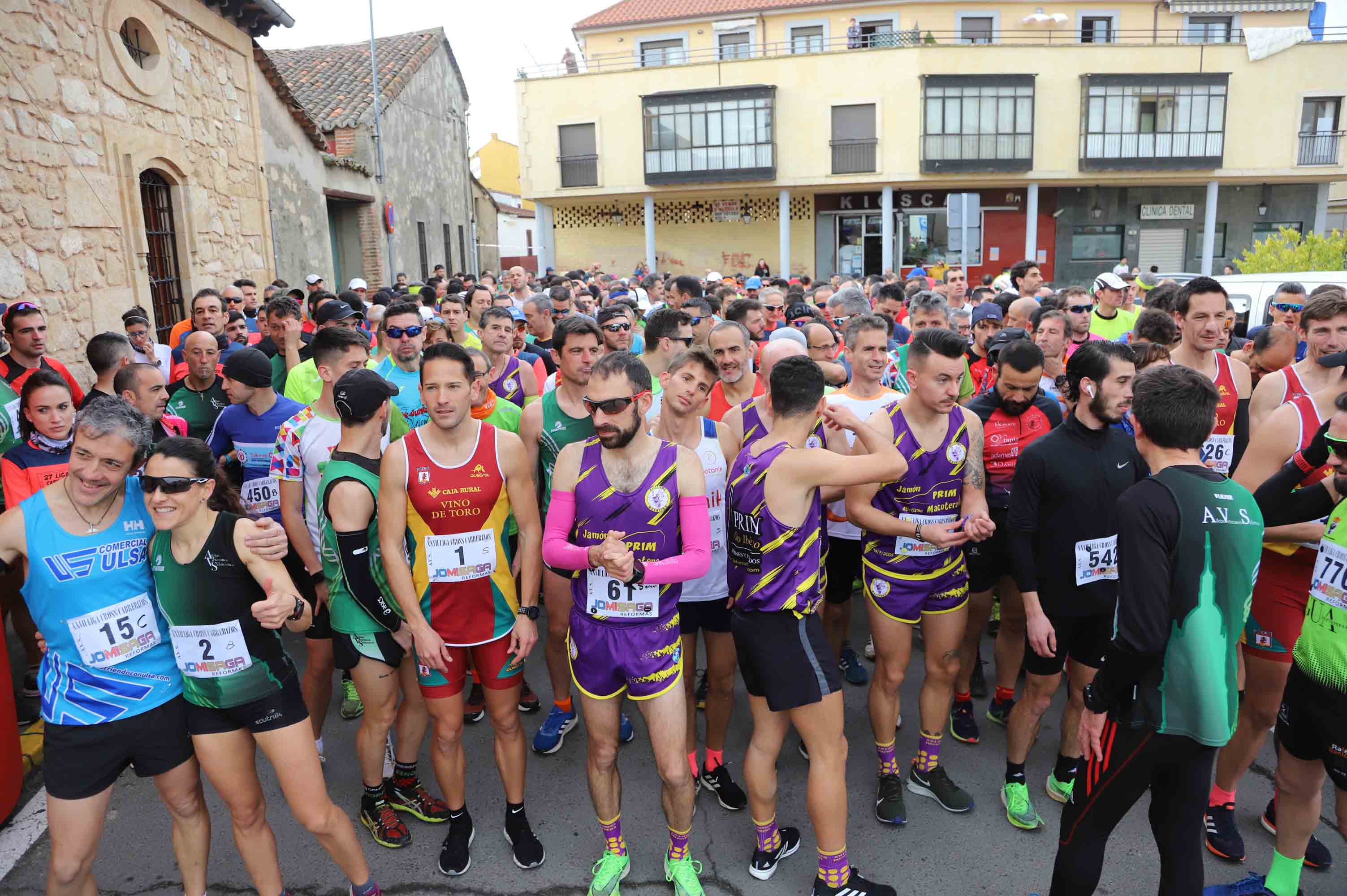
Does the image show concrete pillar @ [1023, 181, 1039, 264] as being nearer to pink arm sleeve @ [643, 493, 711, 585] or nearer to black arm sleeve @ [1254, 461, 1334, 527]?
black arm sleeve @ [1254, 461, 1334, 527]

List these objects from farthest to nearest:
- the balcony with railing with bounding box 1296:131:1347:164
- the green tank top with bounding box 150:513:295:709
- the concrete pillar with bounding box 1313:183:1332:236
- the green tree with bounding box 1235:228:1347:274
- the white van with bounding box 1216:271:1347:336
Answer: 1. the concrete pillar with bounding box 1313:183:1332:236
2. the balcony with railing with bounding box 1296:131:1347:164
3. the green tree with bounding box 1235:228:1347:274
4. the white van with bounding box 1216:271:1347:336
5. the green tank top with bounding box 150:513:295:709

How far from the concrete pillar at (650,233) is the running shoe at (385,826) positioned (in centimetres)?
2976

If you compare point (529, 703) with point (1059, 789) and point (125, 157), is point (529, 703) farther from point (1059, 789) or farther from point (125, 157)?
point (125, 157)

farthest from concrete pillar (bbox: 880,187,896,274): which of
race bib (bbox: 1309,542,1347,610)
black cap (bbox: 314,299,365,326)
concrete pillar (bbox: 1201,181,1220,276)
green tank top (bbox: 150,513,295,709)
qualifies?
green tank top (bbox: 150,513,295,709)

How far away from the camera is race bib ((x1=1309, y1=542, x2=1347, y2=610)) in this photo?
2826mm

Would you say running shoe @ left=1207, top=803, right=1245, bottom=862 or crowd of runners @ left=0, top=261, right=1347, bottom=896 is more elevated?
crowd of runners @ left=0, top=261, right=1347, bottom=896

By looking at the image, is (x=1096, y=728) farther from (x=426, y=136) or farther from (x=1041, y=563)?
(x=426, y=136)

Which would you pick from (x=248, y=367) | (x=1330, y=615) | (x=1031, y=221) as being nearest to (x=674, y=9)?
(x=1031, y=221)

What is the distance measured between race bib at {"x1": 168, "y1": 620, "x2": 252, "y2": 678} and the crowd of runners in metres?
0.01

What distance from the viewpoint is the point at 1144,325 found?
5262 millimetres

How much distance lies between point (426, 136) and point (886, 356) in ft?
77.2

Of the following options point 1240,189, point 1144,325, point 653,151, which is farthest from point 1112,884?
point 1240,189

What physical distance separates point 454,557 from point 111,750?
132 centimetres

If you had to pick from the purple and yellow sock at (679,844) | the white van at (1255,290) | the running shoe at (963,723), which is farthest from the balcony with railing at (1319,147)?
the purple and yellow sock at (679,844)
